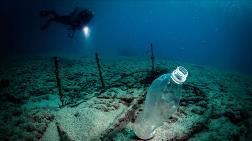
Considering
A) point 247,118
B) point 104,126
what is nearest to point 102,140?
point 104,126

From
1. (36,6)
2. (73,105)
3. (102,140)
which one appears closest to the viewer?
(102,140)

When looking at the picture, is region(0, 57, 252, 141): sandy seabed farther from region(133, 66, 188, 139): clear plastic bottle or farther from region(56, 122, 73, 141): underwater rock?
region(133, 66, 188, 139): clear plastic bottle

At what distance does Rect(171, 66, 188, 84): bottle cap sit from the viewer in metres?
2.80

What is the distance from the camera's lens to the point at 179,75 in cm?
283

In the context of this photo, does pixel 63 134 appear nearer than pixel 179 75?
No

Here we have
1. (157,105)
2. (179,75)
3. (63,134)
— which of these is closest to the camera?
(179,75)

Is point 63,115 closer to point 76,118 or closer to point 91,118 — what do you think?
point 76,118

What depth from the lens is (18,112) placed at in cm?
378

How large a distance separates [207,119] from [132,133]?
1349 millimetres

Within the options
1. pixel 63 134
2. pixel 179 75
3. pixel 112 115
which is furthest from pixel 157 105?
pixel 63 134

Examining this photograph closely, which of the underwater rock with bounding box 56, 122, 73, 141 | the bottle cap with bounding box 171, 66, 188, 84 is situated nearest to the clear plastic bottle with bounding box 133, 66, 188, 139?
the bottle cap with bounding box 171, 66, 188, 84

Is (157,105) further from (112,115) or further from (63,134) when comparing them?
(63,134)

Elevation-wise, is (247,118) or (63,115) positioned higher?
(63,115)

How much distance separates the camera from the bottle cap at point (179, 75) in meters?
2.80
